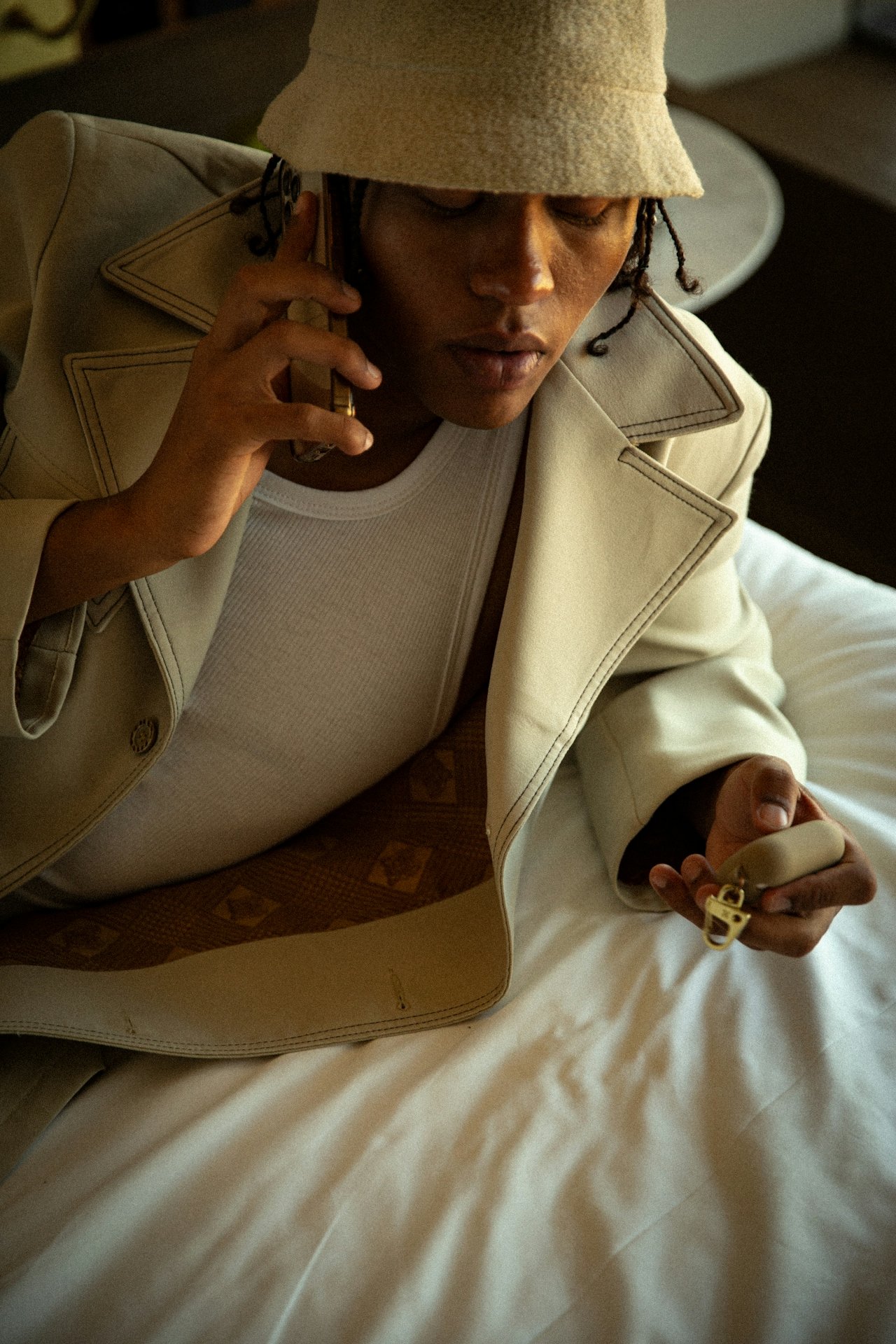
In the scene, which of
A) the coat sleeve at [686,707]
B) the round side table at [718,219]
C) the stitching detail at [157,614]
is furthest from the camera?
the round side table at [718,219]

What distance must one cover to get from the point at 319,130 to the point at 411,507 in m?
0.34

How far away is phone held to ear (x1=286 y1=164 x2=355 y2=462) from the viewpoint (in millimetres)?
828

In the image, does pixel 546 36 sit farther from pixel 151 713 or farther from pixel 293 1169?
pixel 293 1169

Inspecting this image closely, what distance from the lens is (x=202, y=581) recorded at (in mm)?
990

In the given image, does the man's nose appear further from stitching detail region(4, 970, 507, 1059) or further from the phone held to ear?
stitching detail region(4, 970, 507, 1059)

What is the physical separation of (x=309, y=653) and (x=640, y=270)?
1.47ft

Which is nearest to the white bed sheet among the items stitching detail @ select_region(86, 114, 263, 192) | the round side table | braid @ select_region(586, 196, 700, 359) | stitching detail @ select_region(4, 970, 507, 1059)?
stitching detail @ select_region(4, 970, 507, 1059)

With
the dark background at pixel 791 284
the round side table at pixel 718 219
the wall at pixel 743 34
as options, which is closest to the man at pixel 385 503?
the round side table at pixel 718 219

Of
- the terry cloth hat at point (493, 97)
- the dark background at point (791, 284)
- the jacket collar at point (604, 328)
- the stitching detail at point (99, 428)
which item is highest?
the terry cloth hat at point (493, 97)

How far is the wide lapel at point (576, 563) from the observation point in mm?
1008

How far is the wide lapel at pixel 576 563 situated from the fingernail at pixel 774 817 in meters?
0.18

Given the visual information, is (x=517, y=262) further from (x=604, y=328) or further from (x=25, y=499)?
(x=25, y=499)

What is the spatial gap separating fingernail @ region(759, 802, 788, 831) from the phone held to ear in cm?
43

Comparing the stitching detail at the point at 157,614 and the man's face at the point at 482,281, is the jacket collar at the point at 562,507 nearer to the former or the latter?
the stitching detail at the point at 157,614
